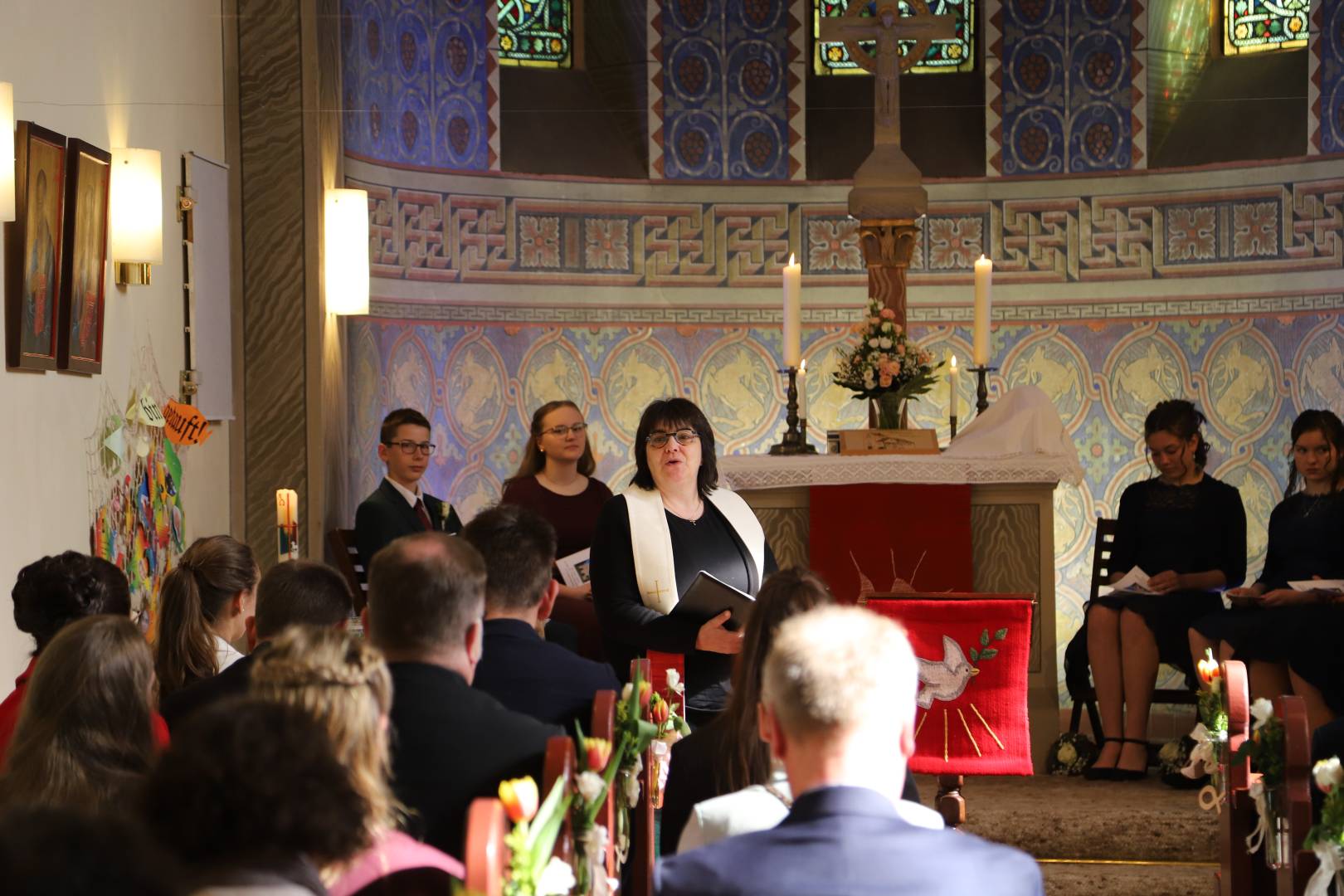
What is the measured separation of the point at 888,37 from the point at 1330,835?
19.5ft

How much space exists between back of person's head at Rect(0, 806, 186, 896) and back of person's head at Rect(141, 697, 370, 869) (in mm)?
344

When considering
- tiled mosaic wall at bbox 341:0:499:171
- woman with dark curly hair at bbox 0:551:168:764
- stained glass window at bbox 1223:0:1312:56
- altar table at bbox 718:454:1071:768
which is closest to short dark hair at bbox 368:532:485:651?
woman with dark curly hair at bbox 0:551:168:764

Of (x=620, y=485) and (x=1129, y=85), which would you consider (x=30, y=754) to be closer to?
(x=620, y=485)

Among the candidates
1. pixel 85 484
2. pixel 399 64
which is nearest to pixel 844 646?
pixel 85 484

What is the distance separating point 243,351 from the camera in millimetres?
6945

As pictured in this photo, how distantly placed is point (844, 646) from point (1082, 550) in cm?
769

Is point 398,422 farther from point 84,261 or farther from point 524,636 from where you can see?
point 524,636

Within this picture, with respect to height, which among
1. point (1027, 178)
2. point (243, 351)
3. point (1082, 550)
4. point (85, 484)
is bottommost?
point (1082, 550)

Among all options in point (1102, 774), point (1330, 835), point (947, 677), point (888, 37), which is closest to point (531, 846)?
point (1330, 835)

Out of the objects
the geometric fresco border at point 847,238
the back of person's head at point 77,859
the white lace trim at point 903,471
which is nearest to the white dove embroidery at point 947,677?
the white lace trim at point 903,471

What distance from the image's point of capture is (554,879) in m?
2.08

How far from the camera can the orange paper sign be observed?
5945 mm

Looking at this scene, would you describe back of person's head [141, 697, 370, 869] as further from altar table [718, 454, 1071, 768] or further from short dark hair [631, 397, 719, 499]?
altar table [718, 454, 1071, 768]

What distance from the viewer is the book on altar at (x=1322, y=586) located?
5629mm
